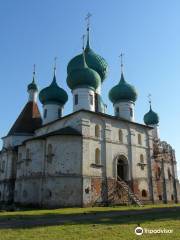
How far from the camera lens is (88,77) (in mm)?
27625

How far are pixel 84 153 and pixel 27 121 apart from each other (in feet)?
36.0

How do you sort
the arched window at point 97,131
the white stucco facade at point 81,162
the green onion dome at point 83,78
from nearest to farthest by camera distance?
1. the white stucco facade at point 81,162
2. the arched window at point 97,131
3. the green onion dome at point 83,78

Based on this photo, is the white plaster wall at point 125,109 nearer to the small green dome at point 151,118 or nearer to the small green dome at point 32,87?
the small green dome at point 151,118

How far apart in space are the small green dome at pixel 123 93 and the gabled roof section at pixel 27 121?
8.97 meters

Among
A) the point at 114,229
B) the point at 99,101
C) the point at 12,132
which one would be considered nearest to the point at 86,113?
the point at 99,101

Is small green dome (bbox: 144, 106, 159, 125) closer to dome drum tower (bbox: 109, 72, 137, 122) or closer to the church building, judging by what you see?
the church building

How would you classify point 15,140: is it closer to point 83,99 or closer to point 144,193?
point 83,99

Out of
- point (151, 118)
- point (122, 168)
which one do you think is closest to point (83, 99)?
point (122, 168)

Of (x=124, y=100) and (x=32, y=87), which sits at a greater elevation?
(x=32, y=87)

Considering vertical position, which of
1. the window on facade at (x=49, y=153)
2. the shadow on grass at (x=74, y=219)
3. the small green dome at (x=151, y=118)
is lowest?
the shadow on grass at (x=74, y=219)

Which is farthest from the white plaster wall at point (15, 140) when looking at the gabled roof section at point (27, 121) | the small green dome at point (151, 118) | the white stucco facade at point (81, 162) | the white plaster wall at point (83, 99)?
the small green dome at point (151, 118)

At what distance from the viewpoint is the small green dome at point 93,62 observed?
31.1 meters

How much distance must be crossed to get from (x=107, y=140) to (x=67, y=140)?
4042 mm

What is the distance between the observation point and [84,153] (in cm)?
2402
